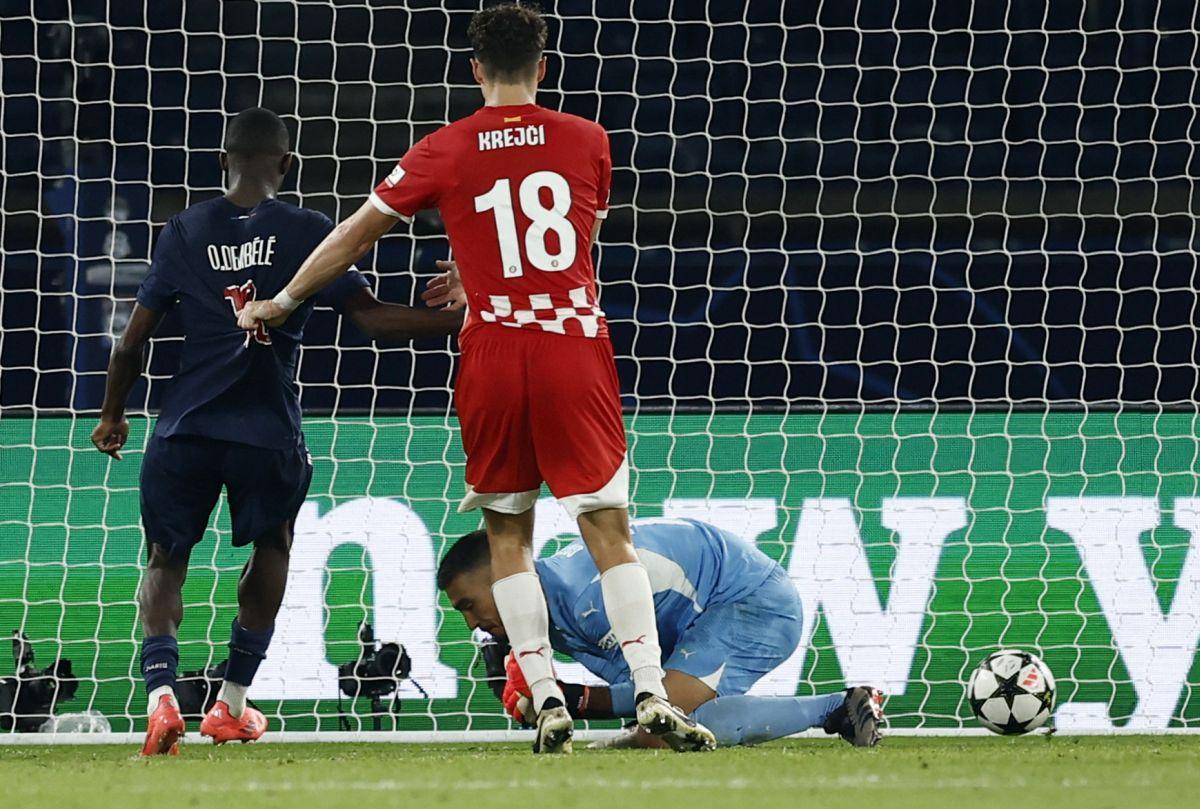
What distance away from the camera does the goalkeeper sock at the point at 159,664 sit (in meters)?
4.30

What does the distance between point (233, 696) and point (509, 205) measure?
1.74 metres

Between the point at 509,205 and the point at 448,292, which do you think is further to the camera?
the point at 448,292

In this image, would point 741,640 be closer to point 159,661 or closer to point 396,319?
point 396,319

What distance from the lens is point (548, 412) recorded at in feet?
12.4

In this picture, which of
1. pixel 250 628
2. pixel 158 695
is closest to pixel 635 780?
pixel 158 695

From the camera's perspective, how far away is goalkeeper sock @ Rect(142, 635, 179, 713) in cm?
430

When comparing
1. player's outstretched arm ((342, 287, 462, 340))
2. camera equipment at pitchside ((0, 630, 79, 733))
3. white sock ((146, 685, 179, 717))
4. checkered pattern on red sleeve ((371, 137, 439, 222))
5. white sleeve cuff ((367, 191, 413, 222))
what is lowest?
camera equipment at pitchside ((0, 630, 79, 733))

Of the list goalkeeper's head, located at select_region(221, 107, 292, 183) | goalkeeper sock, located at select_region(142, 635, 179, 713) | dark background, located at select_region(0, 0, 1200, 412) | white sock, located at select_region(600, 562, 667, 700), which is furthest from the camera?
dark background, located at select_region(0, 0, 1200, 412)

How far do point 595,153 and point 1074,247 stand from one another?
6.03 m

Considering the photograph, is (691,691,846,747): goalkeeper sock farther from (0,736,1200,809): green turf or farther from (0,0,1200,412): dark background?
(0,0,1200,412): dark background

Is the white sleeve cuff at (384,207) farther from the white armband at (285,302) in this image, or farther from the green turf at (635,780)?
the green turf at (635,780)

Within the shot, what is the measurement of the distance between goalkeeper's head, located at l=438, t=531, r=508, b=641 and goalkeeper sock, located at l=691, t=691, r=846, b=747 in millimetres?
586

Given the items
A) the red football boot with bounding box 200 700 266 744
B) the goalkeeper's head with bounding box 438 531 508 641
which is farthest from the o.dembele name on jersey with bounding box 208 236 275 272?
the red football boot with bounding box 200 700 266 744

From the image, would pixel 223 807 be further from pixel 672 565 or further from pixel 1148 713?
pixel 1148 713
